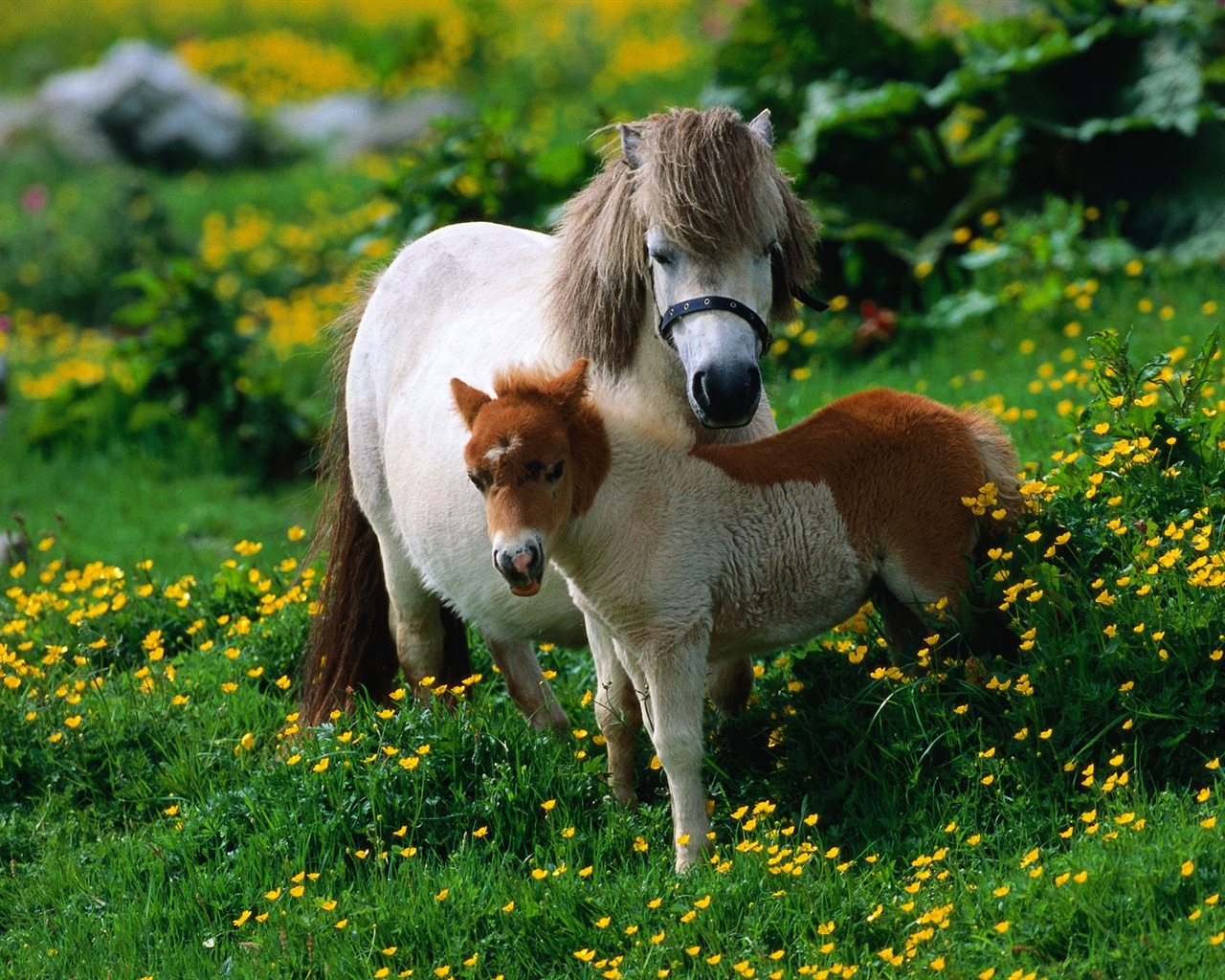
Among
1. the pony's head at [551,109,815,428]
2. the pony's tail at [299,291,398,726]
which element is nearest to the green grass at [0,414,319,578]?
the pony's tail at [299,291,398,726]

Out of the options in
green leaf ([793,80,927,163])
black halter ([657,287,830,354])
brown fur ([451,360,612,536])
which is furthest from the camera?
green leaf ([793,80,927,163])

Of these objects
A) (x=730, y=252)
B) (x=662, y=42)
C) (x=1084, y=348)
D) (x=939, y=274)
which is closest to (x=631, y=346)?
(x=730, y=252)

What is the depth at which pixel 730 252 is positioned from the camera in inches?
173

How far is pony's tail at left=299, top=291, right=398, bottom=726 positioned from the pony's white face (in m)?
2.14

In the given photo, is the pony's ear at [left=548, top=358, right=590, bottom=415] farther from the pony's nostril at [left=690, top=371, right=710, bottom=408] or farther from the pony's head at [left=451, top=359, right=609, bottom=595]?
the pony's nostril at [left=690, top=371, right=710, bottom=408]

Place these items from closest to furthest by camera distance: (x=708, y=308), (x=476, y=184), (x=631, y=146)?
(x=708, y=308) < (x=631, y=146) < (x=476, y=184)

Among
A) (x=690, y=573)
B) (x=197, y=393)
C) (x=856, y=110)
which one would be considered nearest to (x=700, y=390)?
(x=690, y=573)

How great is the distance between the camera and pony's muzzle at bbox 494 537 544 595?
3.80 meters

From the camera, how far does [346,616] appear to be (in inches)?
239

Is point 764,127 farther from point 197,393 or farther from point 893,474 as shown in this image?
point 197,393

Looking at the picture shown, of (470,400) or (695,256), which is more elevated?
(695,256)

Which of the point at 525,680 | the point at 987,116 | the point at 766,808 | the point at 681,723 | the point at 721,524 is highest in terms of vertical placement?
the point at 987,116

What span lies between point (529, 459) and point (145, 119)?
51.0 ft

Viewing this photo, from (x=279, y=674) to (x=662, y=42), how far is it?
1401 cm
